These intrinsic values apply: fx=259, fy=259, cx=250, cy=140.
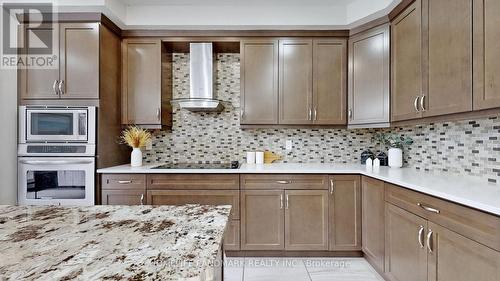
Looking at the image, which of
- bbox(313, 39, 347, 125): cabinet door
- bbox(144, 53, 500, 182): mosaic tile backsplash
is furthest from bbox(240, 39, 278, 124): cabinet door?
bbox(313, 39, 347, 125): cabinet door

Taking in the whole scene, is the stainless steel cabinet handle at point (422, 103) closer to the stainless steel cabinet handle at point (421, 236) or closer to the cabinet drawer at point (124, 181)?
the stainless steel cabinet handle at point (421, 236)

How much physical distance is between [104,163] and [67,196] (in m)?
0.43

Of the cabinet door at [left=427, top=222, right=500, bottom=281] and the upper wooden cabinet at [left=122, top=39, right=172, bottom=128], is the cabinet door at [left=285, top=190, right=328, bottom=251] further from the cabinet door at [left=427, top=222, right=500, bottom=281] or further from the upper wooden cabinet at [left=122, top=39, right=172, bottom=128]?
the upper wooden cabinet at [left=122, top=39, right=172, bottom=128]

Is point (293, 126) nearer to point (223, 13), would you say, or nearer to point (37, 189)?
point (223, 13)

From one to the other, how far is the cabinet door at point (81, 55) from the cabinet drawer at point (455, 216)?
2.84 m

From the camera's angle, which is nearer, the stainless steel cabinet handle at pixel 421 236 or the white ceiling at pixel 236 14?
the stainless steel cabinet handle at pixel 421 236

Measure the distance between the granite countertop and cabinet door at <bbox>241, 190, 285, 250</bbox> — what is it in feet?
4.64

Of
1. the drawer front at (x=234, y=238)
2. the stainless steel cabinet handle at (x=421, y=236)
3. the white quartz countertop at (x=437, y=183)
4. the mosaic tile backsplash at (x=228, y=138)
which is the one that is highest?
the mosaic tile backsplash at (x=228, y=138)

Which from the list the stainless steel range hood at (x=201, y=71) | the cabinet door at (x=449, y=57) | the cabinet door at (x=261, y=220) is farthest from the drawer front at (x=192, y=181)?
the cabinet door at (x=449, y=57)

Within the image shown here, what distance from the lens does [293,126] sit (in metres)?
2.94

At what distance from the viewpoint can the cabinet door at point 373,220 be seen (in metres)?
2.19

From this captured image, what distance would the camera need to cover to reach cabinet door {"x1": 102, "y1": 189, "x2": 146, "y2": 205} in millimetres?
2557

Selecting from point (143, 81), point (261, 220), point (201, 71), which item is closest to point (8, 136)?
point (143, 81)

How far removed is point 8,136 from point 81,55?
100 cm
